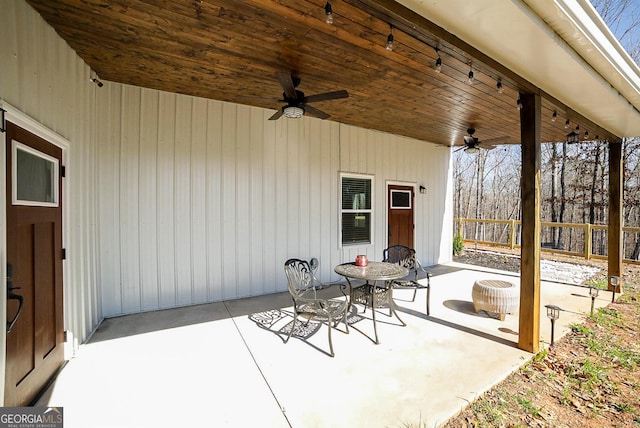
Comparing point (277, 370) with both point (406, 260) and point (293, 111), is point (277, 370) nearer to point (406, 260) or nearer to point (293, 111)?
point (293, 111)

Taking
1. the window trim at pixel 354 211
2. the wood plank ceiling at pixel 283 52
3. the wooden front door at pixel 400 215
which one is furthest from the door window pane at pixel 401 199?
the wood plank ceiling at pixel 283 52

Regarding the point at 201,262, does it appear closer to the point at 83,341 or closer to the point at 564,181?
the point at 83,341

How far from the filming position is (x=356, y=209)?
5938 mm

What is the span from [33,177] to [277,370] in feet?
8.22

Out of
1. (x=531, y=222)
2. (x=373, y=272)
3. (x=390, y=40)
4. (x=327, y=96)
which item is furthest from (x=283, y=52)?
(x=531, y=222)

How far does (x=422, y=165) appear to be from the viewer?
7172 mm

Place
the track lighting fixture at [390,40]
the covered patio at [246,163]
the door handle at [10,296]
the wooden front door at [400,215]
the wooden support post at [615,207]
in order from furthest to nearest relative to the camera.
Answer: the wooden front door at [400,215] < the wooden support post at [615,207] < the track lighting fixture at [390,40] < the covered patio at [246,163] < the door handle at [10,296]

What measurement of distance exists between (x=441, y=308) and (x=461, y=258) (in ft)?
16.3

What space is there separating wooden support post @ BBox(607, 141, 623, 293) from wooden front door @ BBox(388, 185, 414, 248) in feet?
11.6

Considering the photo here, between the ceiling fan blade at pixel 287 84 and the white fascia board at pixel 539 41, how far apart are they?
4.16ft

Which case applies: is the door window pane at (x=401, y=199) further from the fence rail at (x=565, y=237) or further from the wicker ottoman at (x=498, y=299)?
the fence rail at (x=565, y=237)

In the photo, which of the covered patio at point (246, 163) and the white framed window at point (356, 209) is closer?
the covered patio at point (246, 163)

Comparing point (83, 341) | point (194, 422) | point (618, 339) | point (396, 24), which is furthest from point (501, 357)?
point (83, 341)

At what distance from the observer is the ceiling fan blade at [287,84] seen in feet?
9.26
